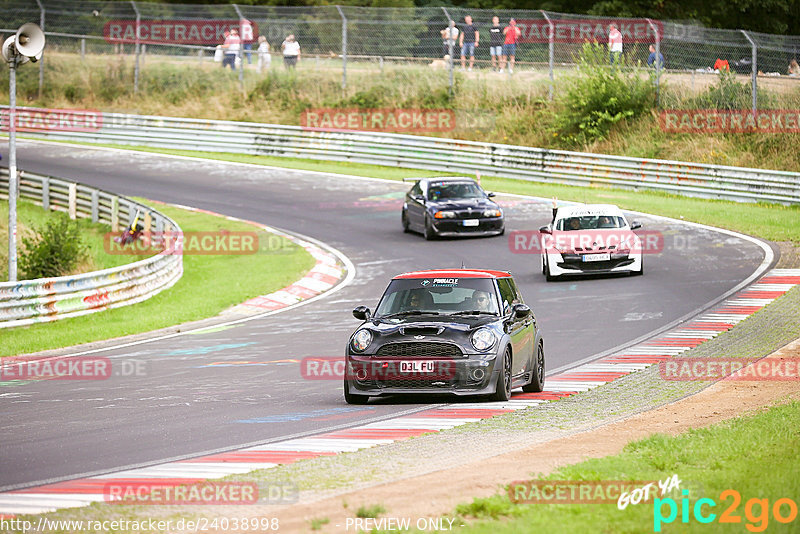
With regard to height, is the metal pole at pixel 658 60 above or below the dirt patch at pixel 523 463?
above

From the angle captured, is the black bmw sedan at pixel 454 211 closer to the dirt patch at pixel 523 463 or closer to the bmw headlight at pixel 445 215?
the bmw headlight at pixel 445 215

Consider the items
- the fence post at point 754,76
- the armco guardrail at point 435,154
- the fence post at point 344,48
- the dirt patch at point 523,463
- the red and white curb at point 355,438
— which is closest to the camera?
the dirt patch at point 523,463

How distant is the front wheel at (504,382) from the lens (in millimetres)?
12516

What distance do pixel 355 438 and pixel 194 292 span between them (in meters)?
14.6

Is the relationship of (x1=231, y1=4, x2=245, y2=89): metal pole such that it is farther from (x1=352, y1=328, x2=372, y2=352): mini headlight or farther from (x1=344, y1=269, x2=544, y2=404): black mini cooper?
(x1=352, y1=328, x2=372, y2=352): mini headlight

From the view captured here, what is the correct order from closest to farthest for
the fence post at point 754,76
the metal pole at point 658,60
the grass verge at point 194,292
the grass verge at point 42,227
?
the grass verge at point 194,292 < the grass verge at point 42,227 < the fence post at point 754,76 < the metal pole at point 658,60

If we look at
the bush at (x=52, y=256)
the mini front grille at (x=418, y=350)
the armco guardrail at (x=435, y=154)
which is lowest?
the bush at (x=52, y=256)

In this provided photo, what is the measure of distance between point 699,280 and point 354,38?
23445 mm

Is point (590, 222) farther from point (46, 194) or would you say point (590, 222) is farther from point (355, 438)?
point (46, 194)

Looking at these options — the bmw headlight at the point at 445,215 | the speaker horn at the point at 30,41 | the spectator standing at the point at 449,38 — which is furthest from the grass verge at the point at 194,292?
the spectator standing at the point at 449,38

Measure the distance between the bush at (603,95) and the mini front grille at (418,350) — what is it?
30036mm

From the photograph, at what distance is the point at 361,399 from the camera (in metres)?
12.8

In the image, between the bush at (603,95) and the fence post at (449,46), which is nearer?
the bush at (603,95)

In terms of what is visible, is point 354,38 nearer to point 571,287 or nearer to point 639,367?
point 571,287
